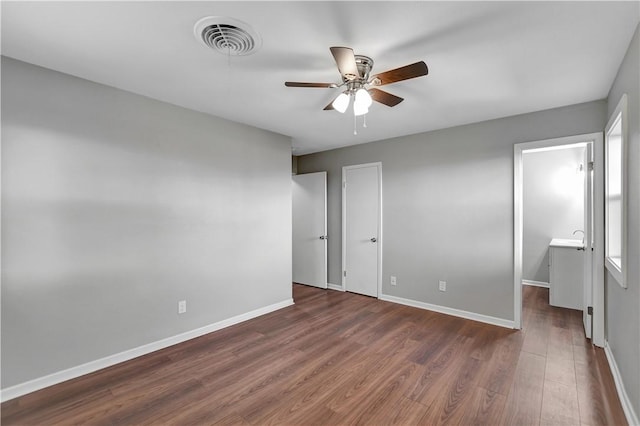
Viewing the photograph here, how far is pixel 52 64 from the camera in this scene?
2191 millimetres

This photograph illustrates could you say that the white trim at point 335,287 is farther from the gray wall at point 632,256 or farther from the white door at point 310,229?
the gray wall at point 632,256

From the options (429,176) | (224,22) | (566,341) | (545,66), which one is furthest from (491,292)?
(224,22)

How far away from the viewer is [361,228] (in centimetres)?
473

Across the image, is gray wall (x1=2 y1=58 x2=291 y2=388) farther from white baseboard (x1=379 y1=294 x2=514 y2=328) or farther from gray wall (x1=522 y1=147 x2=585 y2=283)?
gray wall (x1=522 y1=147 x2=585 y2=283)

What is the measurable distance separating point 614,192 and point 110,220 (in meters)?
4.40

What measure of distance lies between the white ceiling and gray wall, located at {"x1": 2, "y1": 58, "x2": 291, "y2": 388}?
292 mm

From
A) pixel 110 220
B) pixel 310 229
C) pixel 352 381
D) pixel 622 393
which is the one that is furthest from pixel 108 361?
pixel 622 393

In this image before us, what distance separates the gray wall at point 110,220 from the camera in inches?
83.8

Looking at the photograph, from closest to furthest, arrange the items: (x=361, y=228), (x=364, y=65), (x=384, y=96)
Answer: (x=364, y=65), (x=384, y=96), (x=361, y=228)

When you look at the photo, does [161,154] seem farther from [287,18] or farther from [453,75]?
[453,75]

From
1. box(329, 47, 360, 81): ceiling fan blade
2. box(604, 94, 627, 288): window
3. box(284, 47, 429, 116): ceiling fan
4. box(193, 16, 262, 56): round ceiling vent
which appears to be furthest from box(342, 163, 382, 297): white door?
box(193, 16, 262, 56): round ceiling vent

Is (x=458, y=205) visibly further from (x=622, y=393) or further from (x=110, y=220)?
(x=110, y=220)

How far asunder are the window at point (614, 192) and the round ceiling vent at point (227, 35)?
2651 millimetres

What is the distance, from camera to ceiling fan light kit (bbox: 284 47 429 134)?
1729mm
